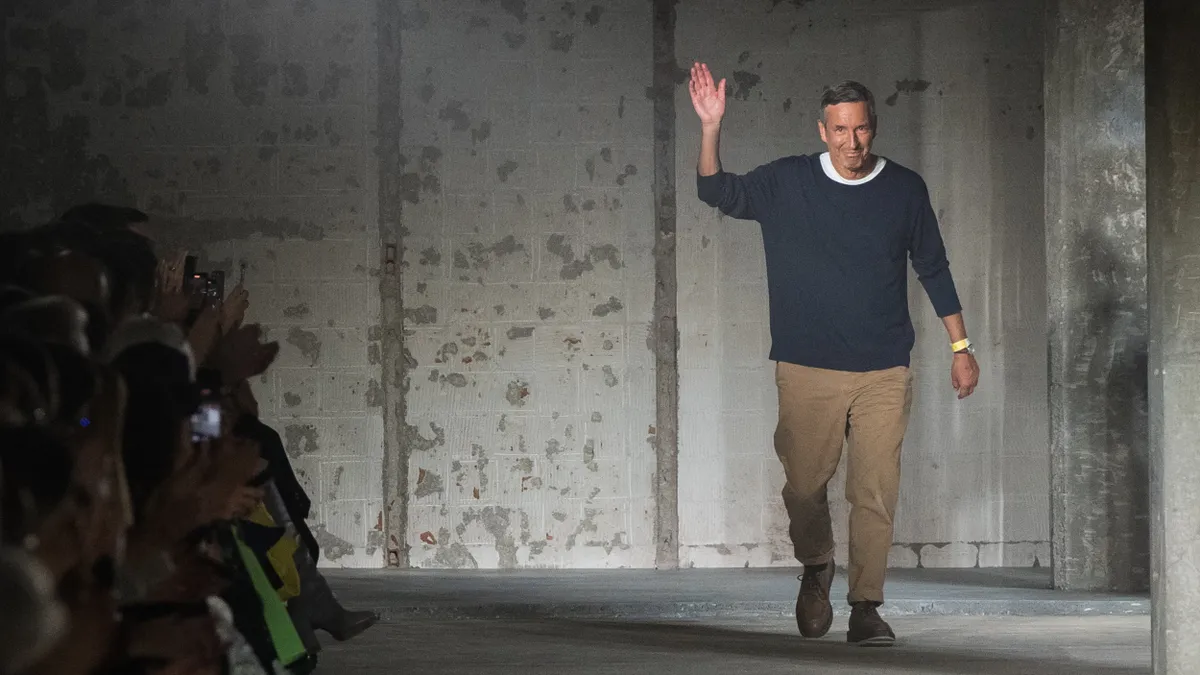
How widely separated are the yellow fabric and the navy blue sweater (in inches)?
98.0

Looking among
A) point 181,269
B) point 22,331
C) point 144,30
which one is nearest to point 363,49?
point 144,30

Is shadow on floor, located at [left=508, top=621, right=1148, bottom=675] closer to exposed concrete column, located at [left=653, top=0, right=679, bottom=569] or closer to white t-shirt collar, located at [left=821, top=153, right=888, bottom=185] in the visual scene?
white t-shirt collar, located at [left=821, top=153, right=888, bottom=185]

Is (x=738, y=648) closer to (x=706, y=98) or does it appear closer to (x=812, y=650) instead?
(x=812, y=650)

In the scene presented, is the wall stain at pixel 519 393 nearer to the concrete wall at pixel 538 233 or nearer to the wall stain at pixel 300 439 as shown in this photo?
the concrete wall at pixel 538 233

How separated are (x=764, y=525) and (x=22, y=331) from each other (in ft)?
20.5

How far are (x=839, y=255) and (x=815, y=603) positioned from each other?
1.16 meters

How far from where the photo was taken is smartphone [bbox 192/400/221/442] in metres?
2.93

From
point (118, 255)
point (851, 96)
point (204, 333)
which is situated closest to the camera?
point (118, 255)

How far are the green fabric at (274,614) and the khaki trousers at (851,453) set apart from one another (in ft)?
9.34

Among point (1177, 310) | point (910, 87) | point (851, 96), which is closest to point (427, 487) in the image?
point (910, 87)

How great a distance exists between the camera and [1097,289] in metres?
7.47

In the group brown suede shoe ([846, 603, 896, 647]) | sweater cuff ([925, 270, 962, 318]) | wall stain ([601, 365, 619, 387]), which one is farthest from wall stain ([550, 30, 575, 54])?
brown suede shoe ([846, 603, 896, 647])

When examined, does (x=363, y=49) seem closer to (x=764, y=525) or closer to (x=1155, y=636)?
(x=764, y=525)

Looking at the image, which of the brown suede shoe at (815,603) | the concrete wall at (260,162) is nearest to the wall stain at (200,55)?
the concrete wall at (260,162)
